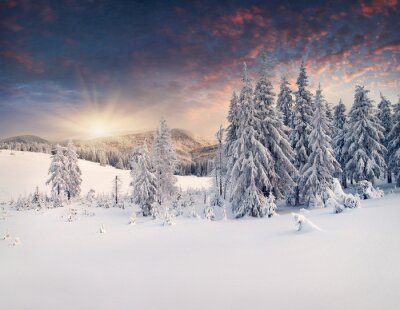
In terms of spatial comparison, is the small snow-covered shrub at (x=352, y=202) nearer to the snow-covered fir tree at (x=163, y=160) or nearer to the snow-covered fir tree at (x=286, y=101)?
the snow-covered fir tree at (x=286, y=101)

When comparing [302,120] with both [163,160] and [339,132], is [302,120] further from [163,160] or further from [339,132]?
[163,160]

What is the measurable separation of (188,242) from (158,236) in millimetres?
2978

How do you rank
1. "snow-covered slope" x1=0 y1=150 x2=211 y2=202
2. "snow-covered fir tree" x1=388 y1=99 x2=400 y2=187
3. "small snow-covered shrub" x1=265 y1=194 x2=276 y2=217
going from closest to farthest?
"small snow-covered shrub" x1=265 y1=194 x2=276 y2=217 < "snow-covered fir tree" x1=388 y1=99 x2=400 y2=187 < "snow-covered slope" x1=0 y1=150 x2=211 y2=202

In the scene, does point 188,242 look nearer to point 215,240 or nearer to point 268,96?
point 215,240

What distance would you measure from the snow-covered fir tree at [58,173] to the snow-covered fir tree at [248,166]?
128 feet

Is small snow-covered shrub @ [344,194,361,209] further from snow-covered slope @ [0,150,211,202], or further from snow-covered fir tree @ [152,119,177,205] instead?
snow-covered slope @ [0,150,211,202]

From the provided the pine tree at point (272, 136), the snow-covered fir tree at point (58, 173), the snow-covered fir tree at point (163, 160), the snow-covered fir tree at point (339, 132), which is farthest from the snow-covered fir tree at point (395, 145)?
the snow-covered fir tree at point (58, 173)

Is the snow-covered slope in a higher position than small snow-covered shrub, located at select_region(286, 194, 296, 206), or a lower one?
higher

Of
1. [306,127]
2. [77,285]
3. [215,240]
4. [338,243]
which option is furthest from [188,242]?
[306,127]

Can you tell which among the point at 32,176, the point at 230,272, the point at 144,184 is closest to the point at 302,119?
the point at 144,184

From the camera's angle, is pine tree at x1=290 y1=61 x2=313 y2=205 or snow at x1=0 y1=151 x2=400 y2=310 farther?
pine tree at x1=290 y1=61 x2=313 y2=205

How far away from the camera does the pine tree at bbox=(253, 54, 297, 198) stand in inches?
1006

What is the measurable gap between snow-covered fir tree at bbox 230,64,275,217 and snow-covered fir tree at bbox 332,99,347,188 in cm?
2248

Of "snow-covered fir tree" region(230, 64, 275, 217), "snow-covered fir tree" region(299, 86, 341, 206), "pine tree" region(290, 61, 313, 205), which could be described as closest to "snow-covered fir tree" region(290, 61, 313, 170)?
"pine tree" region(290, 61, 313, 205)
